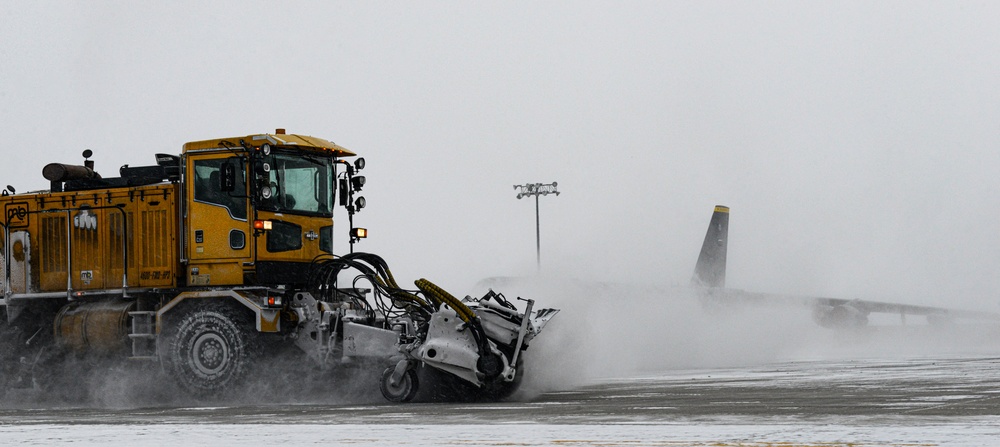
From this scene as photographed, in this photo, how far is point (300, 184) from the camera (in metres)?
16.6

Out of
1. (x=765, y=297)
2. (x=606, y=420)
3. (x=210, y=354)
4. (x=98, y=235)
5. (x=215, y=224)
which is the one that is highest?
(x=215, y=224)

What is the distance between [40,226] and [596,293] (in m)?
11.3

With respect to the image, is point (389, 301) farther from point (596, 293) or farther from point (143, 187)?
point (596, 293)

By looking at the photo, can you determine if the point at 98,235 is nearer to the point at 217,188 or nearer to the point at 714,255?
the point at 217,188

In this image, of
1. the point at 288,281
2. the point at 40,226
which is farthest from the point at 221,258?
the point at 40,226

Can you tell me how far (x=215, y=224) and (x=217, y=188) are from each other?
52cm

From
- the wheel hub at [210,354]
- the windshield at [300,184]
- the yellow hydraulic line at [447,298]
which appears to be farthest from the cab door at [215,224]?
the yellow hydraulic line at [447,298]

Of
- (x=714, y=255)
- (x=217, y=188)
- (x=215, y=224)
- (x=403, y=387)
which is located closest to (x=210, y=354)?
(x=215, y=224)

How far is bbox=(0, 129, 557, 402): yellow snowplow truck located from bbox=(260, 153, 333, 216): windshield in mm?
22

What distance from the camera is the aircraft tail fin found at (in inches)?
1464

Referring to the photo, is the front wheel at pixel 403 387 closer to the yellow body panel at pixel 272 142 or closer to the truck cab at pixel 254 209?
the truck cab at pixel 254 209

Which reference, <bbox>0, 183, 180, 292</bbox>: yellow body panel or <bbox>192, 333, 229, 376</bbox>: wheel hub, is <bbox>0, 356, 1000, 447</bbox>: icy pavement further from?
<bbox>0, 183, 180, 292</bbox>: yellow body panel

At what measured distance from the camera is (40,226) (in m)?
18.0

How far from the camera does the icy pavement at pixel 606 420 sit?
8.95 meters
